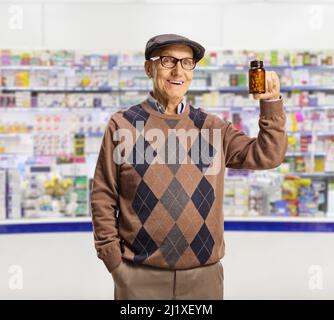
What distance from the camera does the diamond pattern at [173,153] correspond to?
202cm

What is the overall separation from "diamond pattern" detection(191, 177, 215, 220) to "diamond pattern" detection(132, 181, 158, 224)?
0.54 ft

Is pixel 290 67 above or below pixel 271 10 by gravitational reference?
below

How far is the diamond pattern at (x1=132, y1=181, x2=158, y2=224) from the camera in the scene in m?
2.01

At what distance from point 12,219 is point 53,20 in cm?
191

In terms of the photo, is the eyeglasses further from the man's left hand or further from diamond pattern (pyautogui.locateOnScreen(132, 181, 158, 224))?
diamond pattern (pyautogui.locateOnScreen(132, 181, 158, 224))

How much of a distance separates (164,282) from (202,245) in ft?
0.71

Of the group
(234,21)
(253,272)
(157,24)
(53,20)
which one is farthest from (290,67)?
(53,20)

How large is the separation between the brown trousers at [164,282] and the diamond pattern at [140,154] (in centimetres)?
41

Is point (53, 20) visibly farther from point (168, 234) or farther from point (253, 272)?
point (168, 234)

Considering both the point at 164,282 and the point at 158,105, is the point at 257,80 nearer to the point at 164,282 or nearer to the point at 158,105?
the point at 158,105

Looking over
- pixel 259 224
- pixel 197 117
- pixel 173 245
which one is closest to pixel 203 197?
pixel 173 245

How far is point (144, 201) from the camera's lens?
2.01 metres

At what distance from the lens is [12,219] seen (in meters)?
4.36

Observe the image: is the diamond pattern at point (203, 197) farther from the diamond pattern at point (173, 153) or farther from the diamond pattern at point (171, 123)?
the diamond pattern at point (171, 123)
